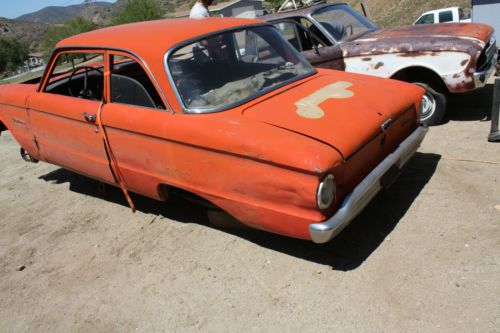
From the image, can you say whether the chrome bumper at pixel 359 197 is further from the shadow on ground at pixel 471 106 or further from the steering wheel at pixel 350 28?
the steering wheel at pixel 350 28

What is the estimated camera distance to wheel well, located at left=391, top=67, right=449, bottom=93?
5.16 metres

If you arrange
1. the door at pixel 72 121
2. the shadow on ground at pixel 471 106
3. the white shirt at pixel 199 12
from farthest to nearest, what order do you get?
the white shirt at pixel 199 12 → the shadow on ground at pixel 471 106 → the door at pixel 72 121

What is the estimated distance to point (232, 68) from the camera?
3592 mm

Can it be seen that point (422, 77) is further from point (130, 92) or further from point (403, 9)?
point (403, 9)

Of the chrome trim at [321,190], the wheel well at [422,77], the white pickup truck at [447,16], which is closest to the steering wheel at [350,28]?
the wheel well at [422,77]

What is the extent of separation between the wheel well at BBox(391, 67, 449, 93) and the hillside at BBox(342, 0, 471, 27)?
727 inches

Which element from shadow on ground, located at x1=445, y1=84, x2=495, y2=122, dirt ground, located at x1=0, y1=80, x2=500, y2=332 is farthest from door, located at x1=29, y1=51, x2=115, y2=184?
shadow on ground, located at x1=445, y1=84, x2=495, y2=122

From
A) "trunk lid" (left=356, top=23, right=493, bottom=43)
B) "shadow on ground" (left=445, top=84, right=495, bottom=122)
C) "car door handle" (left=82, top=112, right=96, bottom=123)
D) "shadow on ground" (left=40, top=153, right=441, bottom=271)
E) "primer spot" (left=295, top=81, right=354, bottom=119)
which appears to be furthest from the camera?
"shadow on ground" (left=445, top=84, right=495, bottom=122)

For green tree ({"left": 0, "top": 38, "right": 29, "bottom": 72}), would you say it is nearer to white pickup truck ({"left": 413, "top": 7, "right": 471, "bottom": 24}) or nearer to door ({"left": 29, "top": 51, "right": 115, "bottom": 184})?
white pickup truck ({"left": 413, "top": 7, "right": 471, "bottom": 24})

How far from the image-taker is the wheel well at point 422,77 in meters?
5.16

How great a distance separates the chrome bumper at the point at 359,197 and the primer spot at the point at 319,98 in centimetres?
57

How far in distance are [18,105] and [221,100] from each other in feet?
8.70

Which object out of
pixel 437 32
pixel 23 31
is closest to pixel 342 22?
pixel 437 32

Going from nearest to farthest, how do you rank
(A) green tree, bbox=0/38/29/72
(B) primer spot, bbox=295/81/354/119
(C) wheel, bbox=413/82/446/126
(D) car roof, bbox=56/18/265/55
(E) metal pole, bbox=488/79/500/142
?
(B) primer spot, bbox=295/81/354/119 < (D) car roof, bbox=56/18/265/55 < (E) metal pole, bbox=488/79/500/142 < (C) wheel, bbox=413/82/446/126 < (A) green tree, bbox=0/38/29/72
